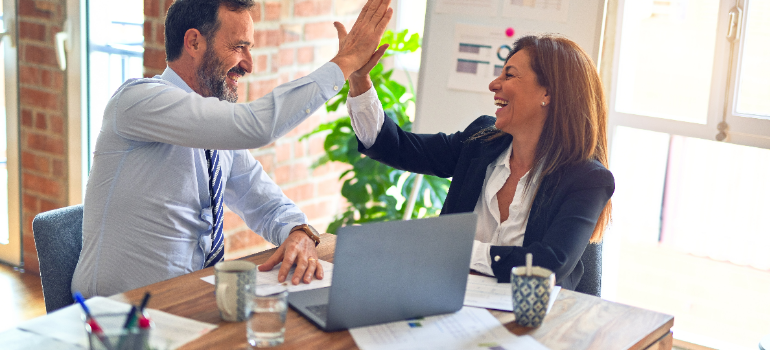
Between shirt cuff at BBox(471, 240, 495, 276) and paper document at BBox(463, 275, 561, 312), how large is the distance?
18 millimetres

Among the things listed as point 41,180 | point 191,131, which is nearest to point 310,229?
point 191,131

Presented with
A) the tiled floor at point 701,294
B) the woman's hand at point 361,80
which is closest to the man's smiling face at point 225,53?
the woman's hand at point 361,80

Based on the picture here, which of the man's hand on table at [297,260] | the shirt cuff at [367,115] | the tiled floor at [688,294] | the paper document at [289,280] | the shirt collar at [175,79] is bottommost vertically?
the tiled floor at [688,294]

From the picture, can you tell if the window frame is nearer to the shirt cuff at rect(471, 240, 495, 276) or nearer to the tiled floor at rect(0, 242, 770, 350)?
the tiled floor at rect(0, 242, 770, 350)

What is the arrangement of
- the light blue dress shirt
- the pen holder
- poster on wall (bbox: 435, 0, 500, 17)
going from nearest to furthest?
the pen holder, the light blue dress shirt, poster on wall (bbox: 435, 0, 500, 17)

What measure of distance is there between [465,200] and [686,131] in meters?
1.21

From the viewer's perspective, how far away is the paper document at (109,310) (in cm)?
118

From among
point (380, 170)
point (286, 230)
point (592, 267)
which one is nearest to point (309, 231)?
point (286, 230)

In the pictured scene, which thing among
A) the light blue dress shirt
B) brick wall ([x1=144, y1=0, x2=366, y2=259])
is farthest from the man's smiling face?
brick wall ([x1=144, y1=0, x2=366, y2=259])

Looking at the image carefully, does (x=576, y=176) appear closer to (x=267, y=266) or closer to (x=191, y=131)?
(x=267, y=266)

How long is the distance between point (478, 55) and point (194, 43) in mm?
1190

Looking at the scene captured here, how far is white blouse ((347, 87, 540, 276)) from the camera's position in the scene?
1.84 metres

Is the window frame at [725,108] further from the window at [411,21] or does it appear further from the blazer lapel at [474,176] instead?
the window at [411,21]

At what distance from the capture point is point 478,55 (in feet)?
8.89
